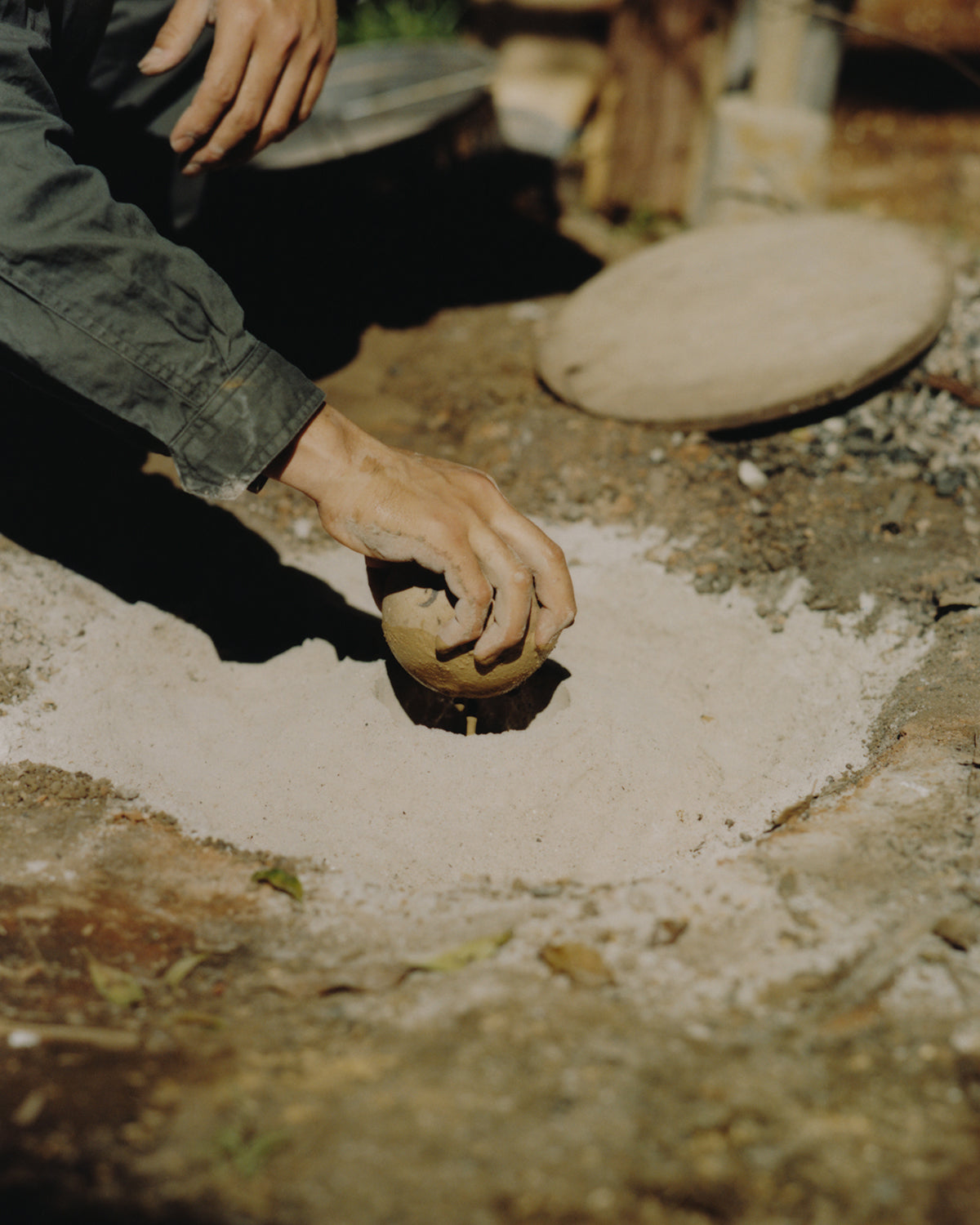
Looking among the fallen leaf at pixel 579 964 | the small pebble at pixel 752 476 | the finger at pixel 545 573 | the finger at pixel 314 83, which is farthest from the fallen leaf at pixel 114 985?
the small pebble at pixel 752 476

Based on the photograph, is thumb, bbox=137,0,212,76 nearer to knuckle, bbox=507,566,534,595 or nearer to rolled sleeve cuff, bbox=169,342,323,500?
rolled sleeve cuff, bbox=169,342,323,500

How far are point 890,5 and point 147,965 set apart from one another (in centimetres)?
1055

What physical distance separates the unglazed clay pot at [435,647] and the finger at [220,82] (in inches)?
56.2

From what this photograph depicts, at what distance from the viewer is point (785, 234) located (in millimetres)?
4375

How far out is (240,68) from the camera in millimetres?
2734

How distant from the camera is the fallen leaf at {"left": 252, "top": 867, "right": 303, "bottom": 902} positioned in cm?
223

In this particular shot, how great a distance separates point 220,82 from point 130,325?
3.31 ft

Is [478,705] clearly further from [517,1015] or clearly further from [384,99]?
[384,99]

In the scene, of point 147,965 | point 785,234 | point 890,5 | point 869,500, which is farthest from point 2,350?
point 890,5

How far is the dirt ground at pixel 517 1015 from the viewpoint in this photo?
1474 millimetres

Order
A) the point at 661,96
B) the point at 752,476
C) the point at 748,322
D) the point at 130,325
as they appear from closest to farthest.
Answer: the point at 130,325 < the point at 752,476 < the point at 748,322 < the point at 661,96

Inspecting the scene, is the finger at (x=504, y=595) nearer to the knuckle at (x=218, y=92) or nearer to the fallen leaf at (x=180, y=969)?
the fallen leaf at (x=180, y=969)

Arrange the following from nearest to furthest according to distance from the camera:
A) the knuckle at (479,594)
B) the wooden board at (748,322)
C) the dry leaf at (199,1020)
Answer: the dry leaf at (199,1020), the knuckle at (479,594), the wooden board at (748,322)

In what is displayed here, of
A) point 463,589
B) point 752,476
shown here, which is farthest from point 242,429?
point 752,476
